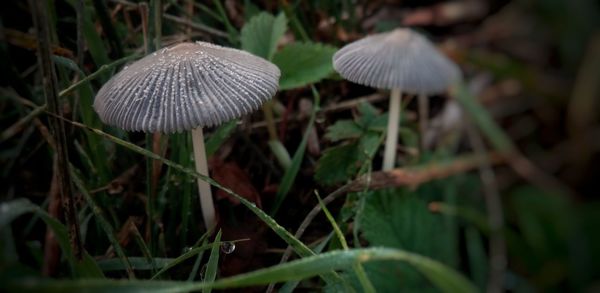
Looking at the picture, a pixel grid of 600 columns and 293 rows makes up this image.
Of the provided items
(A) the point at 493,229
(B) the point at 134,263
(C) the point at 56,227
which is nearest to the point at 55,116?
(C) the point at 56,227

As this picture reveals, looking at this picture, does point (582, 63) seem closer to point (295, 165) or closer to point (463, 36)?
point (463, 36)

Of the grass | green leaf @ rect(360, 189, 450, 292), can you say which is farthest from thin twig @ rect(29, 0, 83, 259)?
green leaf @ rect(360, 189, 450, 292)

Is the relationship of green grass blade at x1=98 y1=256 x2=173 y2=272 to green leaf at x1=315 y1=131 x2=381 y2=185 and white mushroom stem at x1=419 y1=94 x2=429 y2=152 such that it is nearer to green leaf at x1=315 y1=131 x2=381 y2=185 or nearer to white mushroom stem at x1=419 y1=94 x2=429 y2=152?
green leaf at x1=315 y1=131 x2=381 y2=185

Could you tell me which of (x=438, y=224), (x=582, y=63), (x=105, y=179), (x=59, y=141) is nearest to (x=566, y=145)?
(x=582, y=63)

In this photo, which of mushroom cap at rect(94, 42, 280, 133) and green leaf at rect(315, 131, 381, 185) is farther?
green leaf at rect(315, 131, 381, 185)

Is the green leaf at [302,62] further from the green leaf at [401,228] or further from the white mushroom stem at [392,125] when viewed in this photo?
the green leaf at [401,228]

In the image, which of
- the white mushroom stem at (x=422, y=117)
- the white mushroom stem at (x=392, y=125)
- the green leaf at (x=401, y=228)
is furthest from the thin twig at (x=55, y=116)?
the white mushroom stem at (x=422, y=117)
